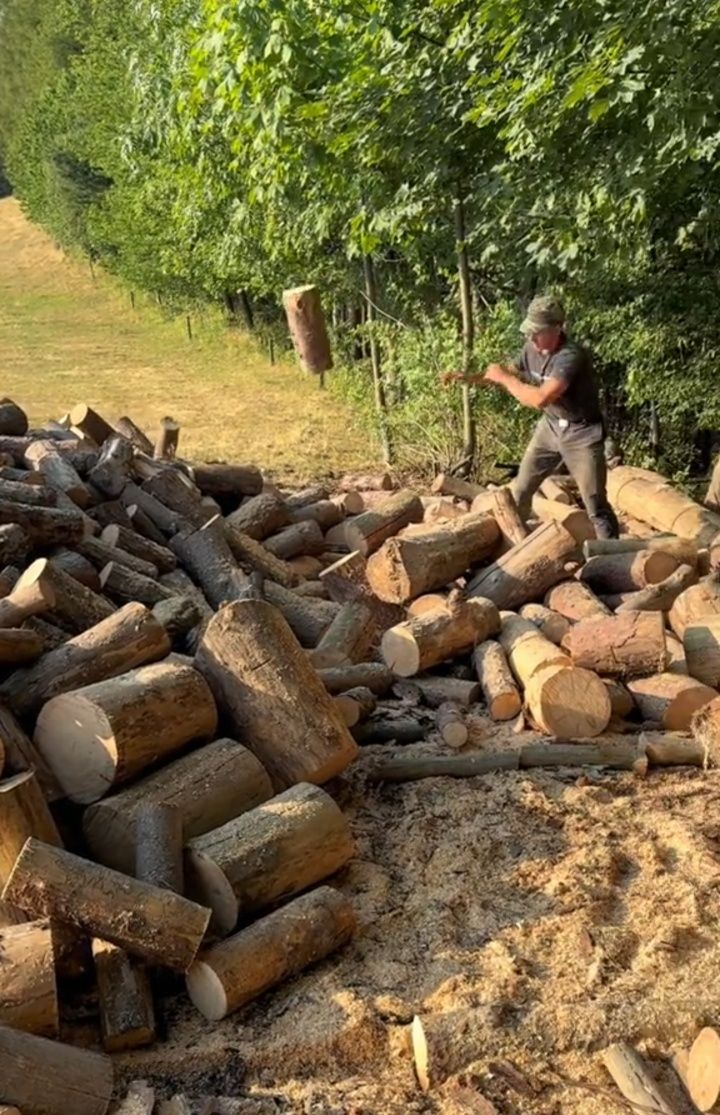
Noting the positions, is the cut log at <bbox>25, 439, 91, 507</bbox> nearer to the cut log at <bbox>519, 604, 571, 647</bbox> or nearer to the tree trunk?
the tree trunk

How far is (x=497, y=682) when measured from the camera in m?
5.04

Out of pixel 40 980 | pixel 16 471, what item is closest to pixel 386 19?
pixel 16 471

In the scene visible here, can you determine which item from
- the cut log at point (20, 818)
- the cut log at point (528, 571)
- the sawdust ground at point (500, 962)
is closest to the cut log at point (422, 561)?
the cut log at point (528, 571)

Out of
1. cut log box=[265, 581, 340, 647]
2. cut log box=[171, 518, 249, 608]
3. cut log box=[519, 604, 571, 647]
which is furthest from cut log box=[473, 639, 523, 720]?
cut log box=[171, 518, 249, 608]

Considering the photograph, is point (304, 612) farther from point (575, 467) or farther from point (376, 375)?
point (376, 375)

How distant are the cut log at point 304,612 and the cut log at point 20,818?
2447 millimetres

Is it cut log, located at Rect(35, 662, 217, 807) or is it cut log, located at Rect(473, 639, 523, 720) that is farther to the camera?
cut log, located at Rect(473, 639, 523, 720)

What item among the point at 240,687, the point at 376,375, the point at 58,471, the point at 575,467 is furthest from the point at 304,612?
the point at 376,375

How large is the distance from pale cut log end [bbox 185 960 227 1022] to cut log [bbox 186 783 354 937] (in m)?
0.22

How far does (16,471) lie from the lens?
21.1 feet

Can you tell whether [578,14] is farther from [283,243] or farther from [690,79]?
[283,243]

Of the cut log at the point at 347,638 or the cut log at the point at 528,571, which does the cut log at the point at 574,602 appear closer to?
the cut log at the point at 528,571

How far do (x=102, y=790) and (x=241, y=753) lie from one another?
56cm

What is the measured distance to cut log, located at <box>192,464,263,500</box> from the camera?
7.98 m
